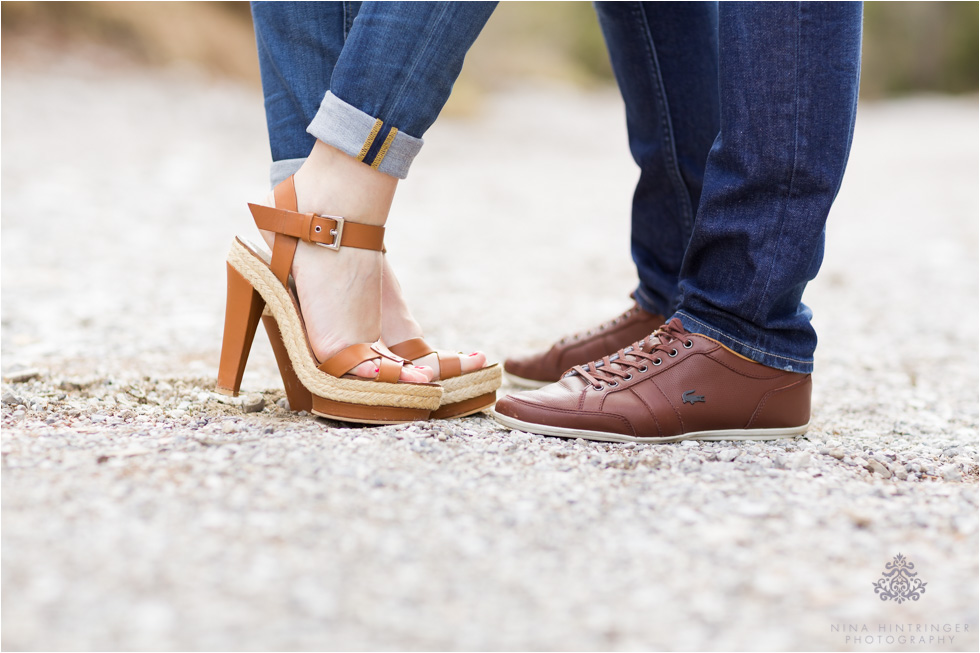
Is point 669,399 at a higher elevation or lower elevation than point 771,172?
lower

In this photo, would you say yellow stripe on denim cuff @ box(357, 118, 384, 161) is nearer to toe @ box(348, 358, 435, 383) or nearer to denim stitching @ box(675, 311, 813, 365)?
toe @ box(348, 358, 435, 383)

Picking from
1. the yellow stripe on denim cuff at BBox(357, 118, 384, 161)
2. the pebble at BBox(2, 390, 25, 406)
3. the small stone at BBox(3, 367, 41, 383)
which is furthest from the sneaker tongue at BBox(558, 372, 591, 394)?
the small stone at BBox(3, 367, 41, 383)

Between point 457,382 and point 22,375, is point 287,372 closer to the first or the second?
point 457,382

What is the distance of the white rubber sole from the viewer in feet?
4.55

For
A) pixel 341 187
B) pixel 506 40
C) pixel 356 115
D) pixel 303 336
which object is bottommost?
pixel 303 336

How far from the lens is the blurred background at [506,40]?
9.10 metres

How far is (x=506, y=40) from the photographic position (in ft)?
73.4

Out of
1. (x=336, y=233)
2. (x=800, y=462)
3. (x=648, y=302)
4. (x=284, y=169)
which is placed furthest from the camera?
(x=648, y=302)

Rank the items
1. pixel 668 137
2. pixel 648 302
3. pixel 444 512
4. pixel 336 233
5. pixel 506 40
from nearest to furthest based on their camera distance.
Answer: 1. pixel 444 512
2. pixel 336 233
3. pixel 668 137
4. pixel 648 302
5. pixel 506 40

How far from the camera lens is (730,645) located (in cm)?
79

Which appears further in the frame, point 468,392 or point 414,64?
point 468,392

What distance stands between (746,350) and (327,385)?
2.50 ft

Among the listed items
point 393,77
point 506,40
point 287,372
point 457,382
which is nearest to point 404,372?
point 457,382

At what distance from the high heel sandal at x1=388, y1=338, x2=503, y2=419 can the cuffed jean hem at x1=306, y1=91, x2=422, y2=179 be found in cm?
39
